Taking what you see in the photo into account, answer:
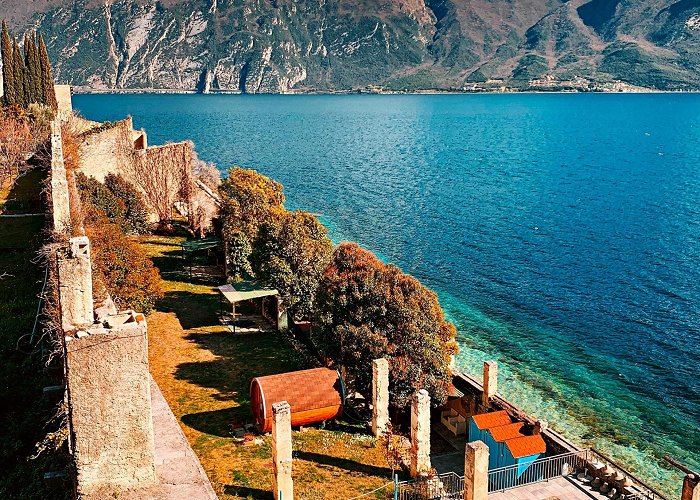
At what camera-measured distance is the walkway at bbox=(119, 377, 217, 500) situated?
14375 millimetres

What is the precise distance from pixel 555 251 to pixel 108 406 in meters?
46.9

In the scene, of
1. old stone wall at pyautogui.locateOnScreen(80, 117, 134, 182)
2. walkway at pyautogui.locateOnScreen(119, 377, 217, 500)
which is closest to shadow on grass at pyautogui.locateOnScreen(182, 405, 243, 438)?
walkway at pyautogui.locateOnScreen(119, 377, 217, 500)

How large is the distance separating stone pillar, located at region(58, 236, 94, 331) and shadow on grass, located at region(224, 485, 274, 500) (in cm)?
607

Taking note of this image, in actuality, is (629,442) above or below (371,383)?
below

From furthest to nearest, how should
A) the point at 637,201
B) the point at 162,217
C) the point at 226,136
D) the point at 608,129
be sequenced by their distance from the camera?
the point at 608,129
the point at 226,136
the point at 637,201
the point at 162,217

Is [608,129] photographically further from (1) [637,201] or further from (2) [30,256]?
(2) [30,256]

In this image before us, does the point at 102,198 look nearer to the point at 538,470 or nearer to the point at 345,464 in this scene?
the point at 345,464

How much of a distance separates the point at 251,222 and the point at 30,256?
11.4m

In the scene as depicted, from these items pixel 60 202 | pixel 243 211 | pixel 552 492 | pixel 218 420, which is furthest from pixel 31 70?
pixel 552 492

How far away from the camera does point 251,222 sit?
120ft

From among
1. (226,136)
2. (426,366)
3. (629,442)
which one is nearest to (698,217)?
(629,442)

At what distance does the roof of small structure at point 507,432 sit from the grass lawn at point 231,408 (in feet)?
14.2

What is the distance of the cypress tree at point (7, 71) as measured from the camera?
55.5 meters

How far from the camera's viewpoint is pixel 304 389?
72.6ft
